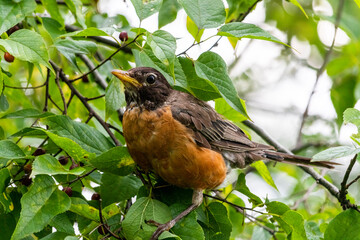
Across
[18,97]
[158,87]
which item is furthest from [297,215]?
[18,97]

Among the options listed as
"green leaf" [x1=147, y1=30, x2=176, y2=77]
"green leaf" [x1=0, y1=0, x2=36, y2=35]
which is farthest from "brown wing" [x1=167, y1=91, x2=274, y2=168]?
"green leaf" [x1=0, y1=0, x2=36, y2=35]

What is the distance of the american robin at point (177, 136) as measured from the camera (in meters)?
3.18

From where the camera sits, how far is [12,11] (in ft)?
9.14

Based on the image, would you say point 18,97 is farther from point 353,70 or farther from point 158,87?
point 353,70

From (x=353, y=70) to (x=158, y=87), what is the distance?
2.97 metres

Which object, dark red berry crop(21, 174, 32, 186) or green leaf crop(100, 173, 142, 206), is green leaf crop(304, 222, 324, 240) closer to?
green leaf crop(100, 173, 142, 206)

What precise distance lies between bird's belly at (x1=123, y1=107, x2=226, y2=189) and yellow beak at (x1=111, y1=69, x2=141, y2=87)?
0.16 m

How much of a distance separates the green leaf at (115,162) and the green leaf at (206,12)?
0.80 m

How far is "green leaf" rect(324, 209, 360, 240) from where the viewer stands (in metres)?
2.89

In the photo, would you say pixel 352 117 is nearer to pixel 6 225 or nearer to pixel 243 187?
pixel 243 187

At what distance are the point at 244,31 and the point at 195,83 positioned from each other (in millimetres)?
451

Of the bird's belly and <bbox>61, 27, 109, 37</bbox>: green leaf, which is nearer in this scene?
<bbox>61, 27, 109, 37</bbox>: green leaf

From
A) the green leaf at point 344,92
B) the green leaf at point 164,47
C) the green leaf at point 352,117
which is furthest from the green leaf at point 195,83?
the green leaf at point 344,92

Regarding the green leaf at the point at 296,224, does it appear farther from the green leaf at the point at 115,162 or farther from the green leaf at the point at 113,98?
the green leaf at the point at 113,98
